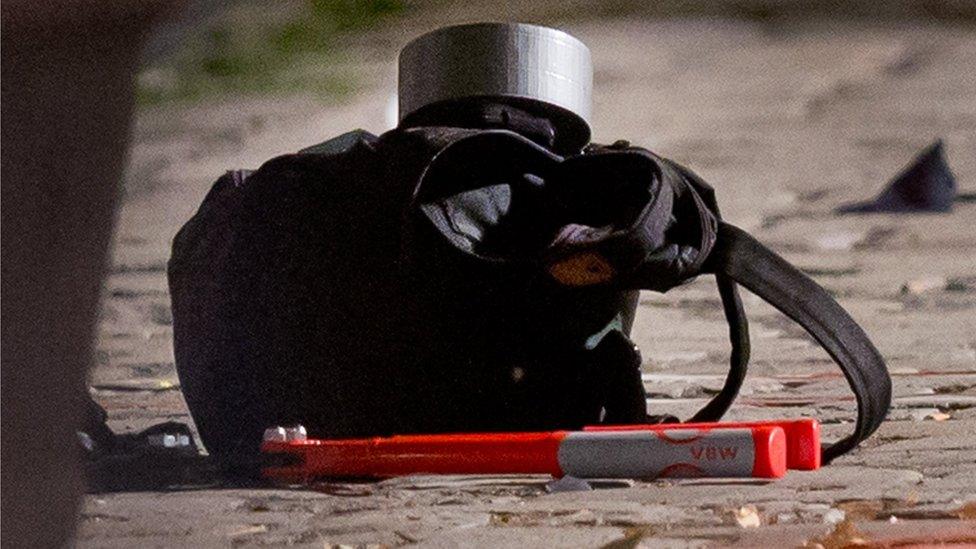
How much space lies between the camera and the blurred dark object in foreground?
1.44 metres

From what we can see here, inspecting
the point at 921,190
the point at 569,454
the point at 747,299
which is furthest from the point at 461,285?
the point at 921,190

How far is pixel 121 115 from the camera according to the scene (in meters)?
1.43

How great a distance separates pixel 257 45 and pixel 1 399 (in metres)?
0.98

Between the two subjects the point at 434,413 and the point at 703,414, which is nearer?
the point at 434,413

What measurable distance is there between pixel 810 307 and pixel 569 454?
0.56 feet

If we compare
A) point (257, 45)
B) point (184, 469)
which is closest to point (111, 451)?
point (184, 469)

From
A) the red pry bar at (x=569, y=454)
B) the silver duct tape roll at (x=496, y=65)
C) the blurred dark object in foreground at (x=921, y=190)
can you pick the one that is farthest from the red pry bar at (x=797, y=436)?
the blurred dark object in foreground at (x=921, y=190)

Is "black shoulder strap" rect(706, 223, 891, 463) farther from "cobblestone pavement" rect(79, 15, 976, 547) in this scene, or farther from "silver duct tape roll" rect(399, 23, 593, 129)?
"silver duct tape roll" rect(399, 23, 593, 129)

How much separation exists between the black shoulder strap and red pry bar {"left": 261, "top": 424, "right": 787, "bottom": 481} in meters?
0.09

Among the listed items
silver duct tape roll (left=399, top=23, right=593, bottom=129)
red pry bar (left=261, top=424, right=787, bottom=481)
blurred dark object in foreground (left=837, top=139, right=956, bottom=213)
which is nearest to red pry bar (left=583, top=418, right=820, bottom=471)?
red pry bar (left=261, top=424, right=787, bottom=481)

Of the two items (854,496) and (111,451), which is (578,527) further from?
(111,451)

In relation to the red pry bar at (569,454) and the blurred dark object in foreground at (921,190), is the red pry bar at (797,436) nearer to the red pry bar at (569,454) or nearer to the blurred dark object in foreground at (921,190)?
the red pry bar at (569,454)

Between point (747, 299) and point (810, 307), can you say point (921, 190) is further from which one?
point (810, 307)

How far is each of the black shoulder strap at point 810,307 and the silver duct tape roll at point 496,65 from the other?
157 mm
